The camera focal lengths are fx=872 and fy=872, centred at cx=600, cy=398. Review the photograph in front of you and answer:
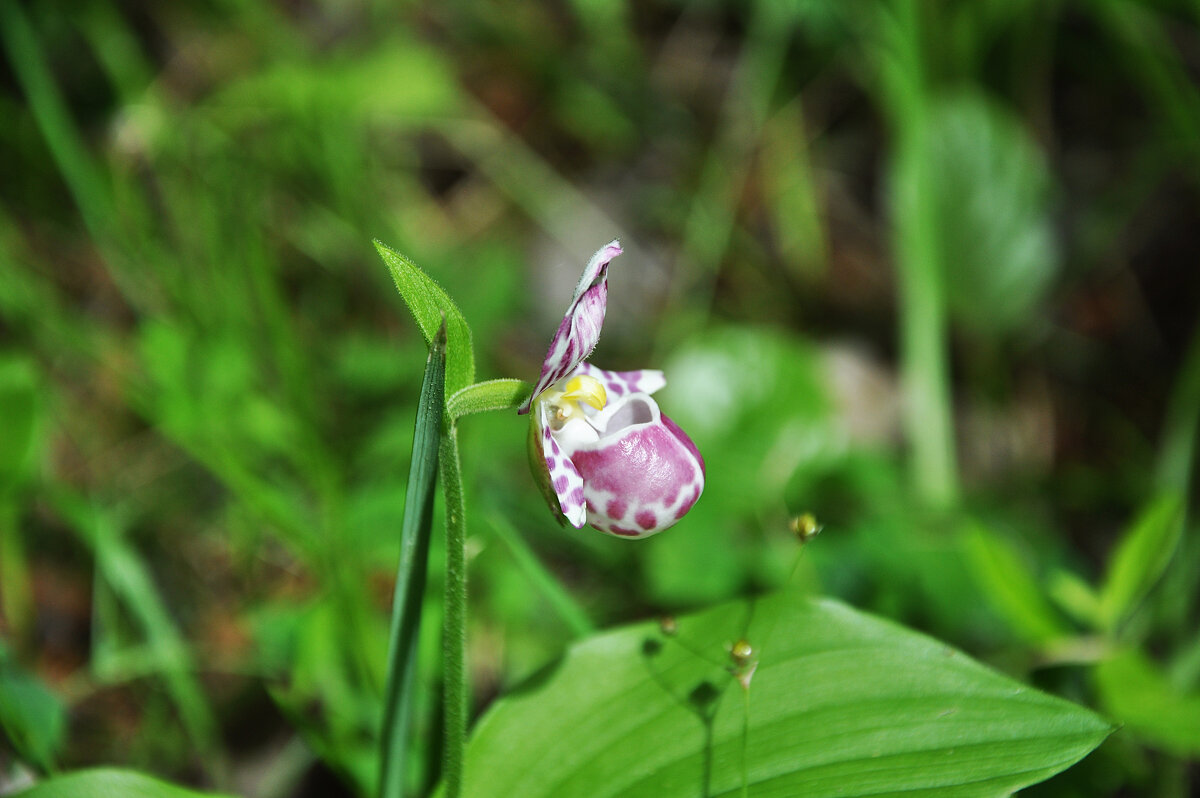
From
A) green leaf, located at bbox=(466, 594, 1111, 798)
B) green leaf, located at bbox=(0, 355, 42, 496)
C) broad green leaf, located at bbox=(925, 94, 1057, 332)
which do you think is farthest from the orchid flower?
broad green leaf, located at bbox=(925, 94, 1057, 332)

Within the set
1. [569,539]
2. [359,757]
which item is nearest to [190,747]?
[359,757]

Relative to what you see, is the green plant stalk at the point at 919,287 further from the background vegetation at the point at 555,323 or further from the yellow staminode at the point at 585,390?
the yellow staminode at the point at 585,390

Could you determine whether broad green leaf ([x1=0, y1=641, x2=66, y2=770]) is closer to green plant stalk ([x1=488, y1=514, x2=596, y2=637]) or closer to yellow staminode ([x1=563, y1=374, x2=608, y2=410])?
green plant stalk ([x1=488, y1=514, x2=596, y2=637])

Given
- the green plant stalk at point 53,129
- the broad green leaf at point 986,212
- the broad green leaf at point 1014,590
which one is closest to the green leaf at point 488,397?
the broad green leaf at point 1014,590

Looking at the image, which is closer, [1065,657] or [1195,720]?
[1195,720]

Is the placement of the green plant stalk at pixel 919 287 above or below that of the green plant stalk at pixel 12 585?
above

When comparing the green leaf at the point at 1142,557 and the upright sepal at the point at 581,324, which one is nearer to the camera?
the upright sepal at the point at 581,324

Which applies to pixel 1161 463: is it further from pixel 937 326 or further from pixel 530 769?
pixel 530 769
